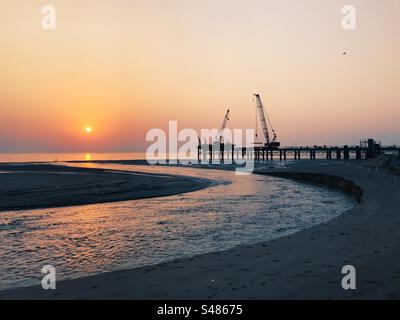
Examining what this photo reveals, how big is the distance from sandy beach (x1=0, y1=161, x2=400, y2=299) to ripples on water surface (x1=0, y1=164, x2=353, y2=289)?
1.30 m

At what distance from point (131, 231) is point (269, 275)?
7739 millimetres

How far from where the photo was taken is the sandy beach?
659cm

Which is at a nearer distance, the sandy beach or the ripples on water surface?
the sandy beach

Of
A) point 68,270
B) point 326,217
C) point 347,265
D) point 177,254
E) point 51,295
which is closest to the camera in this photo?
point 51,295

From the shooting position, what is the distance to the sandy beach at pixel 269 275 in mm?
6586

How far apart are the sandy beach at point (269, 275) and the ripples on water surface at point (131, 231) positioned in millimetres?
1297

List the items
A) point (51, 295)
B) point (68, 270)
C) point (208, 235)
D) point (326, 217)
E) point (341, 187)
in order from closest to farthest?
1. point (51, 295)
2. point (68, 270)
3. point (208, 235)
4. point (326, 217)
5. point (341, 187)

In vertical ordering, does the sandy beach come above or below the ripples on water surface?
above

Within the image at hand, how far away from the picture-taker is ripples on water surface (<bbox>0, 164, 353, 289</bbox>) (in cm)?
980

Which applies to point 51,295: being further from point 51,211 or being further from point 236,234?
point 51,211

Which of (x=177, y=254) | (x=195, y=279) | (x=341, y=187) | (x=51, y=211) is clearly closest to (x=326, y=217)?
(x=177, y=254)

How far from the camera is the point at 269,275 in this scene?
758 cm

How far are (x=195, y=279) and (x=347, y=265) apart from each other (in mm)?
3504

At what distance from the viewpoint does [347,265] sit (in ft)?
26.5
